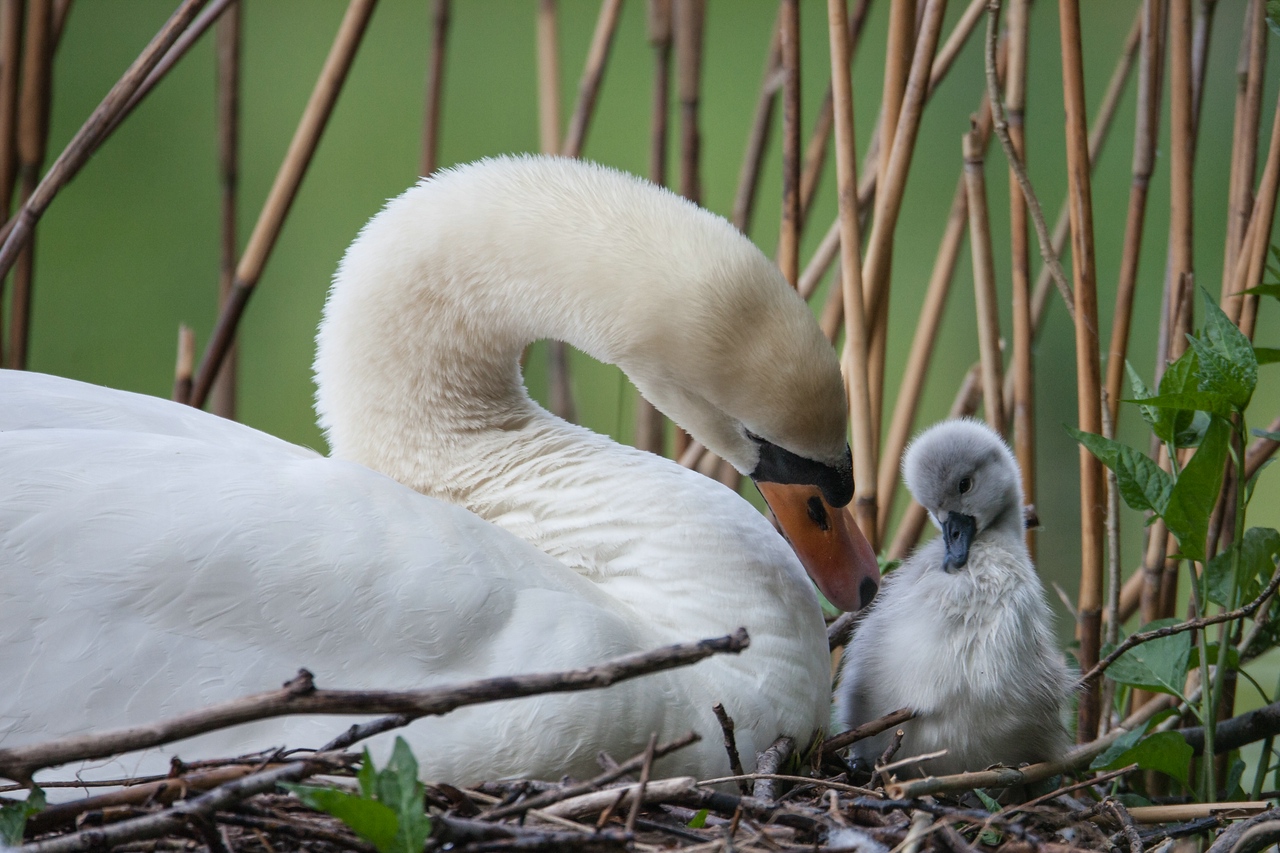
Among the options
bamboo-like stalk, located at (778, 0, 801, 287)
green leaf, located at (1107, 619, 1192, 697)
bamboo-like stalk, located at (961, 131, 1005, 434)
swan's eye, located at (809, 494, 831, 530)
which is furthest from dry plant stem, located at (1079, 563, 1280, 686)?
bamboo-like stalk, located at (778, 0, 801, 287)

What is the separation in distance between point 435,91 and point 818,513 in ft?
3.41

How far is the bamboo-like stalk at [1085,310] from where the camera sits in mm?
1224

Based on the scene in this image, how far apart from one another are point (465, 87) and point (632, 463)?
2.35m

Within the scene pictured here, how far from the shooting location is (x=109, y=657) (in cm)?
91

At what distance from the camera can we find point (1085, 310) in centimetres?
125

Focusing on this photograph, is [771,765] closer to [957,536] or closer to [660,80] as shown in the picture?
[957,536]

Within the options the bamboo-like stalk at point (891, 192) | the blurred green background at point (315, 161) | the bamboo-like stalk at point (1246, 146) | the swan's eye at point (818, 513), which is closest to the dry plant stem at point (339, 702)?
the swan's eye at point (818, 513)

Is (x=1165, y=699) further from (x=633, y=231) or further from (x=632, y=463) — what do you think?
(x=633, y=231)

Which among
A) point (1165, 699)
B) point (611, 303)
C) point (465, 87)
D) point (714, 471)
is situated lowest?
point (1165, 699)

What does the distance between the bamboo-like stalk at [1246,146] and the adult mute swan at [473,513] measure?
51 centimetres

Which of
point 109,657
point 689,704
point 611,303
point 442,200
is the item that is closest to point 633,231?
point 611,303

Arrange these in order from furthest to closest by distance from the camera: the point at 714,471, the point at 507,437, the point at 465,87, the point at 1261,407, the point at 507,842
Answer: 1. the point at 465,87
2. the point at 1261,407
3. the point at 714,471
4. the point at 507,437
5. the point at 507,842

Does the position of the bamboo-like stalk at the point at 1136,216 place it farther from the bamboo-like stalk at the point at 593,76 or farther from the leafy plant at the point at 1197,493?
the bamboo-like stalk at the point at 593,76

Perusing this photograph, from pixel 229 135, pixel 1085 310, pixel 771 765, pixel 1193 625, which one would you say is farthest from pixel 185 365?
pixel 1193 625
